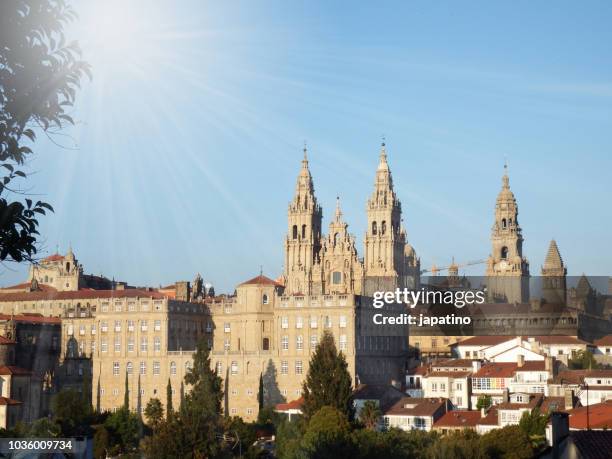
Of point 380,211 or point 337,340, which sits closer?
point 337,340

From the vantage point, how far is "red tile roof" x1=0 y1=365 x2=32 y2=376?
78.6 m

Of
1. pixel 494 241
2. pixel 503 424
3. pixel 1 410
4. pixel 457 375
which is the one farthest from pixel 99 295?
pixel 494 241

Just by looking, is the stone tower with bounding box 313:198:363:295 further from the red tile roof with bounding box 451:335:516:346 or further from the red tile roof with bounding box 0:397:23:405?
the red tile roof with bounding box 0:397:23:405

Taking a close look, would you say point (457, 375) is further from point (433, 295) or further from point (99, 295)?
point (99, 295)

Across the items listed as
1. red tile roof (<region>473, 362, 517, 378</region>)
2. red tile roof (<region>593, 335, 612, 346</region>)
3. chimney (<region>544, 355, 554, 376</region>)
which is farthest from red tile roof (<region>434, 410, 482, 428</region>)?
red tile roof (<region>593, 335, 612, 346</region>)

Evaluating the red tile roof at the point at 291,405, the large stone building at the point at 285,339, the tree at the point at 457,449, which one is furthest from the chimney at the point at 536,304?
the tree at the point at 457,449

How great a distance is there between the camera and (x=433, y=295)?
4131 inches

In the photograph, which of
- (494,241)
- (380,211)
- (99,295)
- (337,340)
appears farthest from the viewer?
(494,241)

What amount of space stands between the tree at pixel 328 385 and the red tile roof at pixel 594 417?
1411 centimetres

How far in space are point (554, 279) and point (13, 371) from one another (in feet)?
206

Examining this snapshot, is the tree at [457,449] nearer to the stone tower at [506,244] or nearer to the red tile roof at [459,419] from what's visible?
the red tile roof at [459,419]

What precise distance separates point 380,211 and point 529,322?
21776 millimetres

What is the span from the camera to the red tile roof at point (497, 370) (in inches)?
3036

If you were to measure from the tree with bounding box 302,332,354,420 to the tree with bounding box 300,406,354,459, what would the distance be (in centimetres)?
176
